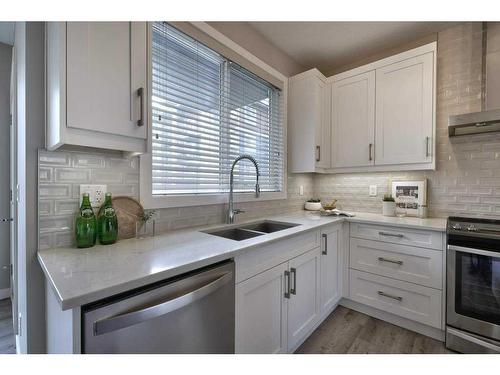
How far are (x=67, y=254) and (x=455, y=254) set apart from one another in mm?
2303

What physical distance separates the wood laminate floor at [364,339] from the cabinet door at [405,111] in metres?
1.45

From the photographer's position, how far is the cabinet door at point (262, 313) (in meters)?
1.16

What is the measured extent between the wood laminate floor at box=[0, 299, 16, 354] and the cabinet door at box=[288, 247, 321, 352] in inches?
74.4

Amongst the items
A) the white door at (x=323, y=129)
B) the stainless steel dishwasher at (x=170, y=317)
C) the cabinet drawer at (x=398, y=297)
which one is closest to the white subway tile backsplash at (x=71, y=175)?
the stainless steel dishwasher at (x=170, y=317)

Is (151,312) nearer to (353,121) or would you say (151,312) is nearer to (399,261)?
(399,261)

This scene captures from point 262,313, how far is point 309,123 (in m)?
1.90

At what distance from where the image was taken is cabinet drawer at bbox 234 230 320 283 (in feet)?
3.83

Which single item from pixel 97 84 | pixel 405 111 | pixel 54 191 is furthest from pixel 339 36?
pixel 54 191

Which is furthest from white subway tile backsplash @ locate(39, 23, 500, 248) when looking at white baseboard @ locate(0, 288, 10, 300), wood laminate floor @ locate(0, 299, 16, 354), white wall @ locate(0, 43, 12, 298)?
white baseboard @ locate(0, 288, 10, 300)

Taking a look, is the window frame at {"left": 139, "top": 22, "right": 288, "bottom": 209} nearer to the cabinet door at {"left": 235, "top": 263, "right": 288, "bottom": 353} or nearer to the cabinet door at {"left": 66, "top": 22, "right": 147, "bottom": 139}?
the cabinet door at {"left": 66, "top": 22, "right": 147, "bottom": 139}

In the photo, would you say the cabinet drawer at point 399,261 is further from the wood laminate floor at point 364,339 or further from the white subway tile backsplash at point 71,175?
the white subway tile backsplash at point 71,175

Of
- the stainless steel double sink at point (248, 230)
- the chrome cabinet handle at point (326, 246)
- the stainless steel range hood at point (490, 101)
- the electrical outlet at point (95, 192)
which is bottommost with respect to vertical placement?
the chrome cabinet handle at point (326, 246)

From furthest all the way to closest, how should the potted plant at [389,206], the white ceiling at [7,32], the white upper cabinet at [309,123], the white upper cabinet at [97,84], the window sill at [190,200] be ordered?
the white upper cabinet at [309,123] < the potted plant at [389,206] < the white ceiling at [7,32] < the window sill at [190,200] < the white upper cabinet at [97,84]
